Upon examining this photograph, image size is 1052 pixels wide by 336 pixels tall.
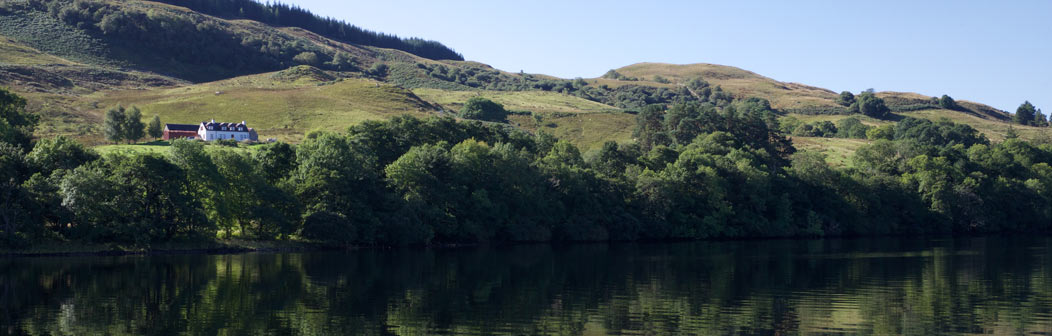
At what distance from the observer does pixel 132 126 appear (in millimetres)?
137125

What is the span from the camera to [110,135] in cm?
13475

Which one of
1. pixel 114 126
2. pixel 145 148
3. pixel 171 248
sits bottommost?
pixel 171 248

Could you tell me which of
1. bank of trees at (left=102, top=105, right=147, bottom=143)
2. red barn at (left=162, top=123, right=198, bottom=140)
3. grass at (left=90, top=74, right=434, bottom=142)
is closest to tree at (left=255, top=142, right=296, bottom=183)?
bank of trees at (left=102, top=105, right=147, bottom=143)

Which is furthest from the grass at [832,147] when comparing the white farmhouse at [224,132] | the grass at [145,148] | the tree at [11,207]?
the tree at [11,207]

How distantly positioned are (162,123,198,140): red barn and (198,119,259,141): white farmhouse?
1.68 metres

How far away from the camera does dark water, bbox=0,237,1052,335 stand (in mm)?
36781

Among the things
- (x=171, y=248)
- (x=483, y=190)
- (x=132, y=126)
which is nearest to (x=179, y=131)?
(x=132, y=126)

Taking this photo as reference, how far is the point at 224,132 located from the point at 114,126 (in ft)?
69.6

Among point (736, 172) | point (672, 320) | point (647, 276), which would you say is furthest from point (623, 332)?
point (736, 172)

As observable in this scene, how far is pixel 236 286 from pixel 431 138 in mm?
67723

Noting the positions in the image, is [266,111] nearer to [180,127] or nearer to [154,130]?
[180,127]

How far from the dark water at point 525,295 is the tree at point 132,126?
238 feet

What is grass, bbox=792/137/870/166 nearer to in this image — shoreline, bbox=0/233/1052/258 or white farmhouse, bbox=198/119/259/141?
shoreline, bbox=0/233/1052/258

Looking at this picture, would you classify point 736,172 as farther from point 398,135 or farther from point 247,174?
point 247,174
